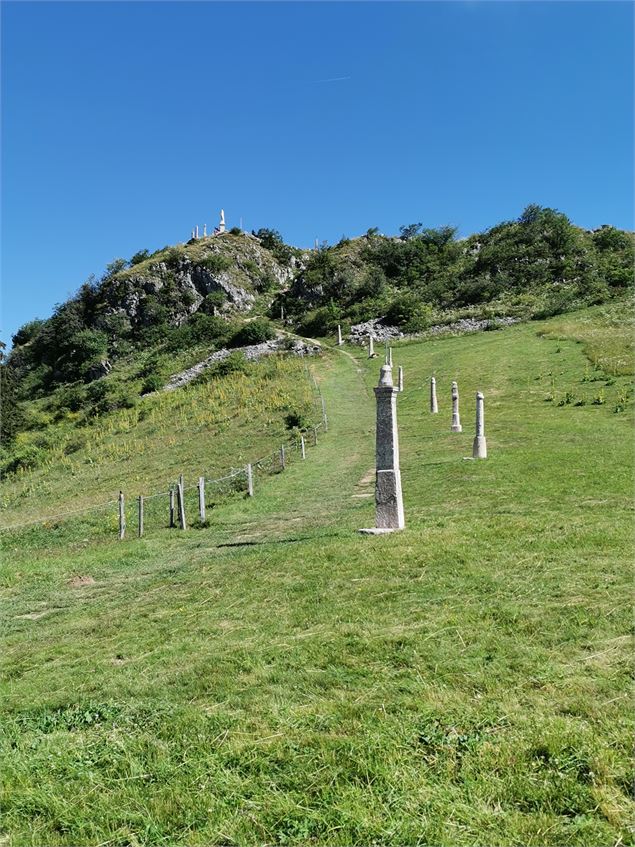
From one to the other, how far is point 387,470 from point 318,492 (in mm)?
5899

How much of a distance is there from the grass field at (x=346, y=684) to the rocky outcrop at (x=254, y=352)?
42918mm

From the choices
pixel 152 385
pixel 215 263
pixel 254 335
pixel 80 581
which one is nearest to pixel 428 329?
pixel 254 335

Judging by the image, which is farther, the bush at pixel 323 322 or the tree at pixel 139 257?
the tree at pixel 139 257

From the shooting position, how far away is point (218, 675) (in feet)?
17.3

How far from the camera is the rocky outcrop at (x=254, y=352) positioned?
53.8 metres

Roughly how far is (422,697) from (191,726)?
1.81 meters

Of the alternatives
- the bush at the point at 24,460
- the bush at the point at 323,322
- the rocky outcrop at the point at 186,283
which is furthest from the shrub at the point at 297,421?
the rocky outcrop at the point at 186,283

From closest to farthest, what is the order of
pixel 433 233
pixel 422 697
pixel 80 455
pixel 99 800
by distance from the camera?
pixel 99 800 < pixel 422 697 < pixel 80 455 < pixel 433 233

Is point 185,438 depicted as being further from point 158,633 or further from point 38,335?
point 38,335

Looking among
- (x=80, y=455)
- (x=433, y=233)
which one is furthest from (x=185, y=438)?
(x=433, y=233)

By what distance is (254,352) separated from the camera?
58.0 m

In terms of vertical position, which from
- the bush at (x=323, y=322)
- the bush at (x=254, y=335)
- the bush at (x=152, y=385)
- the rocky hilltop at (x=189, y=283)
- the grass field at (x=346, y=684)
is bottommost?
the grass field at (x=346, y=684)

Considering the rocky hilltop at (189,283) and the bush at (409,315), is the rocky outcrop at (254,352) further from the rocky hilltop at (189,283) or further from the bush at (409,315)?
the rocky hilltop at (189,283)

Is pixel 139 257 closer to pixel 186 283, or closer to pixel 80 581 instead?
pixel 186 283
